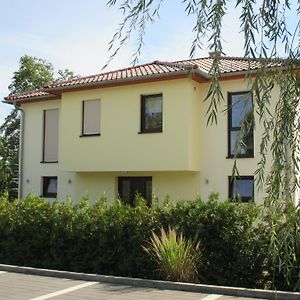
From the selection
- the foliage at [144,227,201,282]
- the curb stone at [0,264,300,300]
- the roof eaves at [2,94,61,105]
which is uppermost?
the roof eaves at [2,94,61,105]

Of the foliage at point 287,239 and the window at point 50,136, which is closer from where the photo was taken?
the foliage at point 287,239

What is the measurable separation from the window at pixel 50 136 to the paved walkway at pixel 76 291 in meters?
11.9

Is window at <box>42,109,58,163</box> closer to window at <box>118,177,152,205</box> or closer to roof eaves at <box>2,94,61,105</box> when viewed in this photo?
roof eaves at <box>2,94,61,105</box>

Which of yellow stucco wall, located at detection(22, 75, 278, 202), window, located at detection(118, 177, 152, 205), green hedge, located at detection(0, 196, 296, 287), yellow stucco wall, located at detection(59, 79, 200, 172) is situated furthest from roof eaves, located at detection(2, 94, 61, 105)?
green hedge, located at detection(0, 196, 296, 287)

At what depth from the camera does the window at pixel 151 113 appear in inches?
709

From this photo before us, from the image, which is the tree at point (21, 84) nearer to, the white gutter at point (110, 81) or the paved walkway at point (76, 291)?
the white gutter at point (110, 81)

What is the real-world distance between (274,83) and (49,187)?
791 inches

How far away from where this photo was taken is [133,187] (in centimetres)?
1958

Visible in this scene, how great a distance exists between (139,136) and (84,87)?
325 centimetres

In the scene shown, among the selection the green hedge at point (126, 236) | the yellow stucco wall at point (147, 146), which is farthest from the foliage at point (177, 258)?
the yellow stucco wall at point (147, 146)

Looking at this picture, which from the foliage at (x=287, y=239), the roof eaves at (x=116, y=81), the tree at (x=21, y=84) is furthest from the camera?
the tree at (x=21, y=84)

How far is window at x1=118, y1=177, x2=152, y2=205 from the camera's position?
19219 millimetres

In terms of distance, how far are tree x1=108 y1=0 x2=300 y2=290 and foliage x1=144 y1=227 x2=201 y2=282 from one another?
694 centimetres

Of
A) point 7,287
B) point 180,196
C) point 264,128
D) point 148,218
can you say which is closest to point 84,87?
point 180,196
